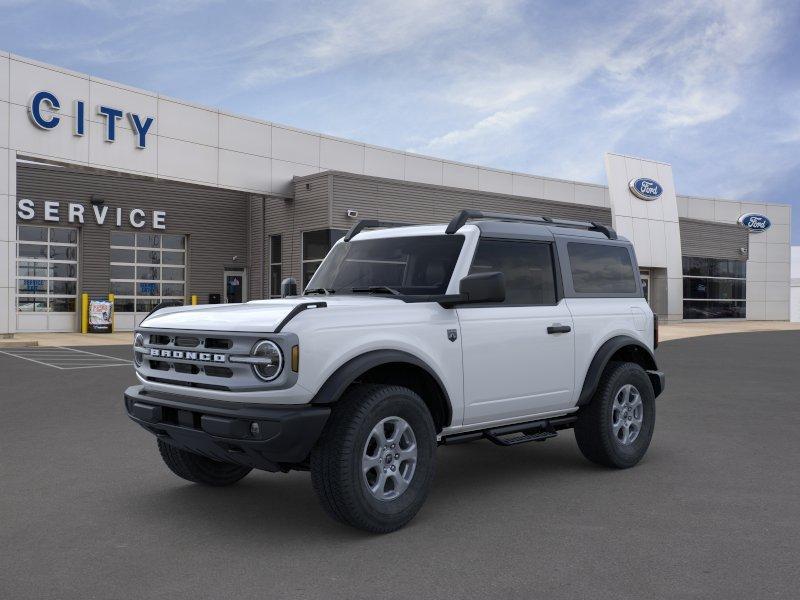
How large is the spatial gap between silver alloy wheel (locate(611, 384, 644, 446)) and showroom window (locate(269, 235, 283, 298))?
23525 millimetres

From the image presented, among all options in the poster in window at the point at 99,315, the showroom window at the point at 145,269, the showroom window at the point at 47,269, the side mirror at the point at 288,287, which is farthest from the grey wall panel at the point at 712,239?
the side mirror at the point at 288,287

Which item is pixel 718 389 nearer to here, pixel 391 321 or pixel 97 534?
pixel 391 321

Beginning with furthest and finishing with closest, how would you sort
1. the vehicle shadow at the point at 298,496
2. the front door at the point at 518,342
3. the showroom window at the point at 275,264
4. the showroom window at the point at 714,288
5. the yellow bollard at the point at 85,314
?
the showroom window at the point at 714,288 → the showroom window at the point at 275,264 → the yellow bollard at the point at 85,314 → the front door at the point at 518,342 → the vehicle shadow at the point at 298,496

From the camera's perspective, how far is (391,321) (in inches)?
195

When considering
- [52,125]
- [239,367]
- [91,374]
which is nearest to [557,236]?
[239,367]

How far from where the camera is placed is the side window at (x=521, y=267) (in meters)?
5.84

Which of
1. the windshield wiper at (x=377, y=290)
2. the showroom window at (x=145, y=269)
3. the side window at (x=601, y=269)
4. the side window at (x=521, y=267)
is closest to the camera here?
the windshield wiper at (x=377, y=290)

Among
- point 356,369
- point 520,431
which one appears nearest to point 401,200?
point 520,431

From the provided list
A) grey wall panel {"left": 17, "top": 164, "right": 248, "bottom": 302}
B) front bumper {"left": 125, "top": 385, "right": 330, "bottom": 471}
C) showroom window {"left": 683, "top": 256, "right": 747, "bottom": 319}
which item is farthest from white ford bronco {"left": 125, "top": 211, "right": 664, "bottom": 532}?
showroom window {"left": 683, "top": 256, "right": 747, "bottom": 319}

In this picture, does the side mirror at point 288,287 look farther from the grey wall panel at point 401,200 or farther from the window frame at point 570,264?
the grey wall panel at point 401,200

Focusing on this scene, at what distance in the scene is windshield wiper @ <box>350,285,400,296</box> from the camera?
5.56 metres

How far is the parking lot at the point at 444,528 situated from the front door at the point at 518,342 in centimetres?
66

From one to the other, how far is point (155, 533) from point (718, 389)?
9.66 meters

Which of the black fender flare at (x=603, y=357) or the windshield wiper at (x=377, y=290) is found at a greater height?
the windshield wiper at (x=377, y=290)
